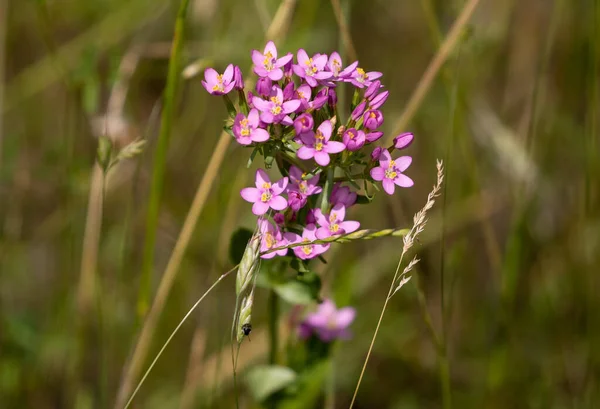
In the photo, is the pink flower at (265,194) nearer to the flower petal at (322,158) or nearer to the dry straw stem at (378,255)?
the flower petal at (322,158)

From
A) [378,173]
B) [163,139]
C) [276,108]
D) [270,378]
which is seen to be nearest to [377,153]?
[378,173]

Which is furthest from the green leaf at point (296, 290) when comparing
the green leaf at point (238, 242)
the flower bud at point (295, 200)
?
the flower bud at point (295, 200)

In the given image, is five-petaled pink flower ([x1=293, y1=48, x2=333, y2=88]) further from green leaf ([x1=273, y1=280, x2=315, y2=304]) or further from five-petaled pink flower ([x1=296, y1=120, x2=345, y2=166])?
green leaf ([x1=273, y1=280, x2=315, y2=304])

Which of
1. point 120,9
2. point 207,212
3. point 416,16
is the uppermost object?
point 416,16

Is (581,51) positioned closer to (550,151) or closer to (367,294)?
(550,151)

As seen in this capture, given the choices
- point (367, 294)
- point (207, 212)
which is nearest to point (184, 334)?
point (207, 212)
